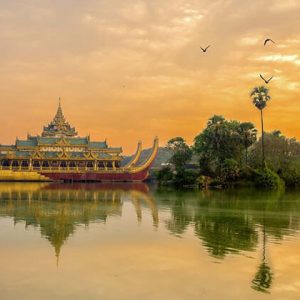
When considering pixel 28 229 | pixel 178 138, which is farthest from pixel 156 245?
pixel 178 138

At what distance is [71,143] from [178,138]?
859 inches

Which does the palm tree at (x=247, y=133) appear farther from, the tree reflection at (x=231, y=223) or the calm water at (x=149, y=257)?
the calm water at (x=149, y=257)

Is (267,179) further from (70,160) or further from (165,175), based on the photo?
(70,160)

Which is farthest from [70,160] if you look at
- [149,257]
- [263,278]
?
[263,278]

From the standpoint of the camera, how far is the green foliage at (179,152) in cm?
6912

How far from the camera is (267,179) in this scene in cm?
5678

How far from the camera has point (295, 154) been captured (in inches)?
2788

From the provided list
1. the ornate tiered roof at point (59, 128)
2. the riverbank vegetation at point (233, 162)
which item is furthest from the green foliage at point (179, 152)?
the ornate tiered roof at point (59, 128)

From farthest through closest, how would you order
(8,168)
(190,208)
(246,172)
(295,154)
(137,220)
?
(8,168)
(295,154)
(246,172)
(190,208)
(137,220)

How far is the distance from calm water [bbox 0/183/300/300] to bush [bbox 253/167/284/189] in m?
32.5

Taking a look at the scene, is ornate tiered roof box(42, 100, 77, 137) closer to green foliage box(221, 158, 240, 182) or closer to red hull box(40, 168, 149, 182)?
red hull box(40, 168, 149, 182)

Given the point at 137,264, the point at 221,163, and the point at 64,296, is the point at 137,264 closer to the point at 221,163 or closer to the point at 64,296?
the point at 64,296

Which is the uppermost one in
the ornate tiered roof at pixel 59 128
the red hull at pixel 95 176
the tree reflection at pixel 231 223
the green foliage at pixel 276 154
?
the ornate tiered roof at pixel 59 128

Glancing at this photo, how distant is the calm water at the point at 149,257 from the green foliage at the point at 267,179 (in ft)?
107
